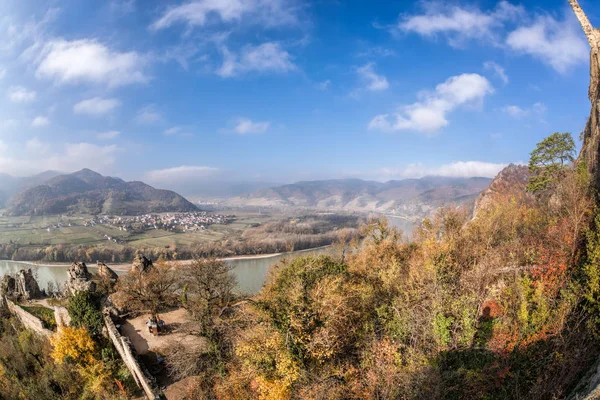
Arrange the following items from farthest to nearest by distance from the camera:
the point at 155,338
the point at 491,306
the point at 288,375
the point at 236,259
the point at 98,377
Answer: the point at 236,259
the point at 155,338
the point at 98,377
the point at 491,306
the point at 288,375

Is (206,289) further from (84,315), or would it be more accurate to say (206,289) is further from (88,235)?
(88,235)

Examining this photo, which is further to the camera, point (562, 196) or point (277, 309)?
point (562, 196)

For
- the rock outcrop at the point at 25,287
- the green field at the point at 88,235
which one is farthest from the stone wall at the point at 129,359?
the green field at the point at 88,235

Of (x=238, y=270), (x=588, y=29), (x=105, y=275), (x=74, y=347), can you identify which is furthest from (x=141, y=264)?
(x=588, y=29)

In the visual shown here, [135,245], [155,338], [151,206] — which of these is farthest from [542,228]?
[151,206]

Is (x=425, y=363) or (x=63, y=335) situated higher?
(x=425, y=363)

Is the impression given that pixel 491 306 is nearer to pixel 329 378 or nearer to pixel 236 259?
pixel 329 378

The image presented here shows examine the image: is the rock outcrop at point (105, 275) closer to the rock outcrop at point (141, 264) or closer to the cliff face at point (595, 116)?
the rock outcrop at point (141, 264)
